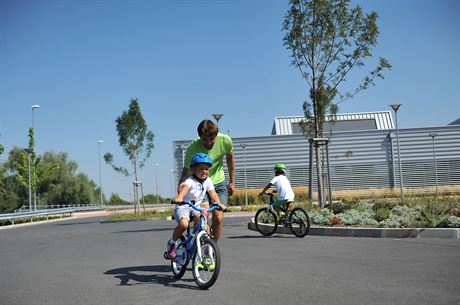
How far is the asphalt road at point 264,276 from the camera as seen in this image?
5.26 meters

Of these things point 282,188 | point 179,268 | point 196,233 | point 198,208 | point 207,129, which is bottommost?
point 179,268

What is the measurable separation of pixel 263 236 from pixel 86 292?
7090mm

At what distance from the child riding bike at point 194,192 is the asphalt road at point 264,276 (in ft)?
1.88

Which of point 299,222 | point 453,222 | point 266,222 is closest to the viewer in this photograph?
point 453,222

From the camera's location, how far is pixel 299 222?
1200 cm

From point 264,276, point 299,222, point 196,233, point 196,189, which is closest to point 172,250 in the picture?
point 196,233

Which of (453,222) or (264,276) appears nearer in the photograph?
(264,276)

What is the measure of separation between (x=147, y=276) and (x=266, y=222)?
7.06 m

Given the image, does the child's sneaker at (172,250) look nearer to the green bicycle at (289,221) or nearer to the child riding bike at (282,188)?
the green bicycle at (289,221)

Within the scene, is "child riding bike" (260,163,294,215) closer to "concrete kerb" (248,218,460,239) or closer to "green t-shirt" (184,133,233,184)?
"concrete kerb" (248,218,460,239)

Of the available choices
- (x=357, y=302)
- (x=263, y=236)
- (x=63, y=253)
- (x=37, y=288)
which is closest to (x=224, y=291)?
(x=357, y=302)

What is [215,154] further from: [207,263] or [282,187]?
[282,187]

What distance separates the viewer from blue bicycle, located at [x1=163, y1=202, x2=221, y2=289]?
5777 millimetres

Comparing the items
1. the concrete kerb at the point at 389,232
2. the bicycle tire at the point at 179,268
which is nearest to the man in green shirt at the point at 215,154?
the bicycle tire at the point at 179,268
